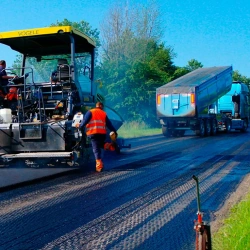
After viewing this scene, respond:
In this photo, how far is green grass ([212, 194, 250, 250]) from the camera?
429 cm

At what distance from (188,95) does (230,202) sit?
15254 mm

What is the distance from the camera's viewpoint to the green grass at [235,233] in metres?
4.29

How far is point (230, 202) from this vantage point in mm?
6660

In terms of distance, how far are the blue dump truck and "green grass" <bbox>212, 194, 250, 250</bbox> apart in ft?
53.0

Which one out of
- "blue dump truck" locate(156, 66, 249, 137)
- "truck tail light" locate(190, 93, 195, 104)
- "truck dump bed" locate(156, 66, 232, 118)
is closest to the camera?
"truck tail light" locate(190, 93, 195, 104)

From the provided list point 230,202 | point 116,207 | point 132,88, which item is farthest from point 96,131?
point 132,88

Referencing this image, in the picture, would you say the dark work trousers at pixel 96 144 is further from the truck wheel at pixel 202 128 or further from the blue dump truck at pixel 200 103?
the truck wheel at pixel 202 128

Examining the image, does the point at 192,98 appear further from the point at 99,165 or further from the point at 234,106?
the point at 99,165

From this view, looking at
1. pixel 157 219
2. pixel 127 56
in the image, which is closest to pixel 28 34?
pixel 157 219

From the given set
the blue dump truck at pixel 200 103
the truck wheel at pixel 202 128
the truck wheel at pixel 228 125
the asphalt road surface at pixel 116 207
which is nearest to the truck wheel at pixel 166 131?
the blue dump truck at pixel 200 103

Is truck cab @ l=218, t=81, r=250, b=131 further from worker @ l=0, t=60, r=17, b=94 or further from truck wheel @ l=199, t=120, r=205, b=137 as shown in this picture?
worker @ l=0, t=60, r=17, b=94

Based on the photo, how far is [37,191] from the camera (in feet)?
24.1

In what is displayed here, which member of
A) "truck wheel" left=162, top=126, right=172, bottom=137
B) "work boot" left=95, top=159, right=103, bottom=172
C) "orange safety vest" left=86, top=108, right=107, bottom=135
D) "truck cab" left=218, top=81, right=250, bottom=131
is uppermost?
"truck cab" left=218, top=81, right=250, bottom=131

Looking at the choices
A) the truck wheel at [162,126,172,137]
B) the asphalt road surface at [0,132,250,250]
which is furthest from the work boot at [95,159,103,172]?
the truck wheel at [162,126,172,137]
